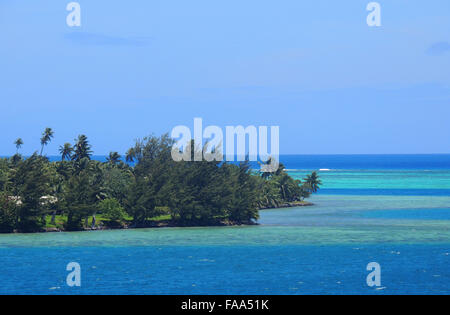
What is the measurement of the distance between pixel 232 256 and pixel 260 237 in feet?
56.8

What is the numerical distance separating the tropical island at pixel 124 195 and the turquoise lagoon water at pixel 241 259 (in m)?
3.89

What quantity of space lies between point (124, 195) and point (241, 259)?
36.0m

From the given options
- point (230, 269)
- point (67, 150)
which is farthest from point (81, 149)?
point (230, 269)

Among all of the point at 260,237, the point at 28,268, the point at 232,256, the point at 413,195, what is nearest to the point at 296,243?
the point at 260,237

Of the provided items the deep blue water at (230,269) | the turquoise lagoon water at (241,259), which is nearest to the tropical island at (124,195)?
the turquoise lagoon water at (241,259)

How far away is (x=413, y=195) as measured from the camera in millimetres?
194500

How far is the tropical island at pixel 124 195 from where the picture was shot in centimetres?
9625

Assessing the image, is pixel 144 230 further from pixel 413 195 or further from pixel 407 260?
pixel 413 195

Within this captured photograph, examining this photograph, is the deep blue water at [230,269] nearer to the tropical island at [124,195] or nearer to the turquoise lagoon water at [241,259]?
the turquoise lagoon water at [241,259]

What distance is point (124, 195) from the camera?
108 m

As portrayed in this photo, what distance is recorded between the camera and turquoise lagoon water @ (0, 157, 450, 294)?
6253cm

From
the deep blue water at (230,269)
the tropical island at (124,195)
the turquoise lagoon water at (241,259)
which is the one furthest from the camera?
the tropical island at (124,195)

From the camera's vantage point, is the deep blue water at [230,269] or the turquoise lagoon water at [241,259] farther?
the turquoise lagoon water at [241,259]

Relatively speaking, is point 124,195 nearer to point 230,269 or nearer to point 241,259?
Result: point 241,259
